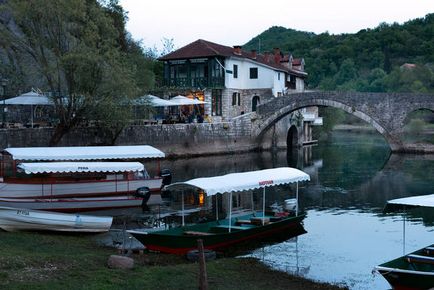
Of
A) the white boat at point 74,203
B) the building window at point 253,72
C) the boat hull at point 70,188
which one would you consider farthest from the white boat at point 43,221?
→ the building window at point 253,72

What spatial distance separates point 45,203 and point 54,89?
543 inches

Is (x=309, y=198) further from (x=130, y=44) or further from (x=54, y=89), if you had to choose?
(x=130, y=44)

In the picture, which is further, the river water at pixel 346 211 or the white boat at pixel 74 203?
the white boat at pixel 74 203

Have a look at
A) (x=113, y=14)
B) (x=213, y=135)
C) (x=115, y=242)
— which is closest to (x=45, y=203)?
(x=115, y=242)

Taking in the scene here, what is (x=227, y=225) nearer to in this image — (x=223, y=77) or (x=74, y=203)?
(x=74, y=203)

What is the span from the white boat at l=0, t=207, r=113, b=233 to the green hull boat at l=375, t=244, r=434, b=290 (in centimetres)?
983

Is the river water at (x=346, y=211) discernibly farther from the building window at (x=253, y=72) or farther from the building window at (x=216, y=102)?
the building window at (x=253, y=72)

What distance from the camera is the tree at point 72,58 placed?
3394cm

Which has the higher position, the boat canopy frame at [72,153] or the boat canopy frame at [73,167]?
the boat canopy frame at [72,153]

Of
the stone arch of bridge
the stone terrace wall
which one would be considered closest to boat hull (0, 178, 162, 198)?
the stone terrace wall

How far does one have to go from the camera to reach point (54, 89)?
116ft

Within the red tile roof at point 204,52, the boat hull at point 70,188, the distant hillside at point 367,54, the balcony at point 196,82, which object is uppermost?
the distant hillside at point 367,54

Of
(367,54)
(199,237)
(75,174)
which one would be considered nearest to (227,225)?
(199,237)

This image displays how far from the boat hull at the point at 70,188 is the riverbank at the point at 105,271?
7250 millimetres
